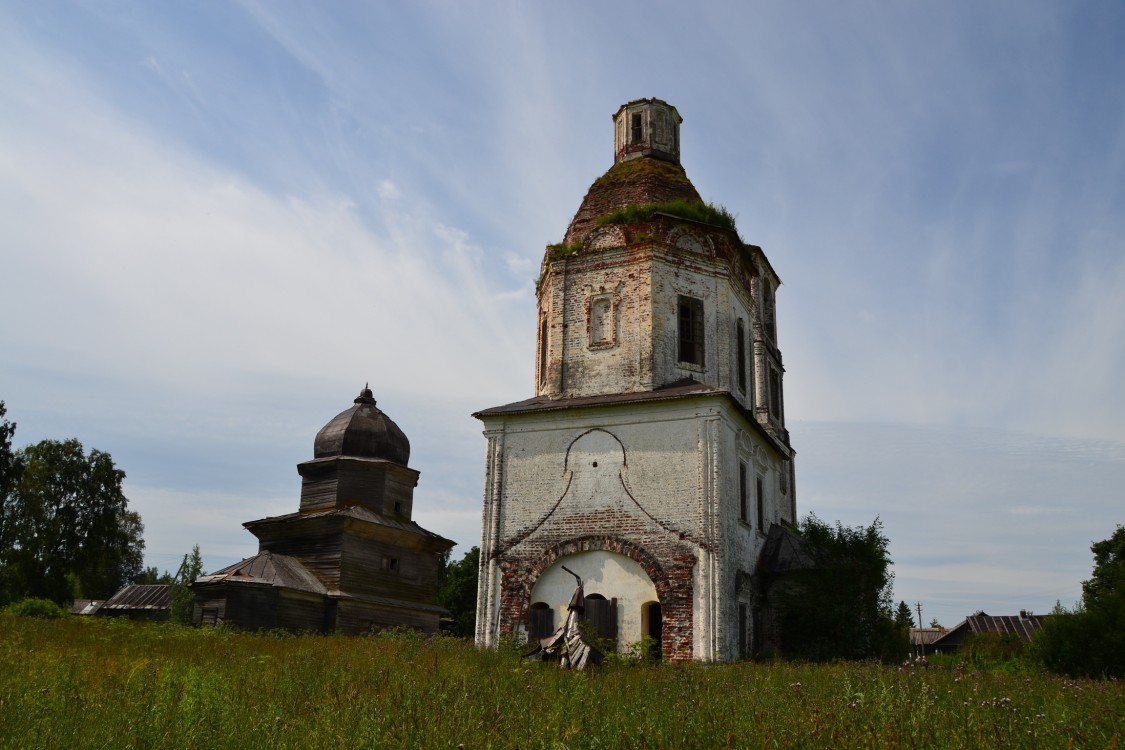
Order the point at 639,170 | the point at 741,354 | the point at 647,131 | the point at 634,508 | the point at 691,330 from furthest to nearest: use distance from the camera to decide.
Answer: the point at 647,131
the point at 639,170
the point at 741,354
the point at 691,330
the point at 634,508

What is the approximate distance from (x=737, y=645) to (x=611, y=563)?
295 centimetres

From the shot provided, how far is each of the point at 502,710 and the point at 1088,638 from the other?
13796 millimetres

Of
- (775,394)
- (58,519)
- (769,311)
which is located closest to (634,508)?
(775,394)

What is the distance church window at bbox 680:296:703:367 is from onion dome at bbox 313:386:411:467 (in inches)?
589

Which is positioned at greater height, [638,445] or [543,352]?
[543,352]

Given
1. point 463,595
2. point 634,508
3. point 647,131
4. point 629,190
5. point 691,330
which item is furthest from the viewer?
point 463,595

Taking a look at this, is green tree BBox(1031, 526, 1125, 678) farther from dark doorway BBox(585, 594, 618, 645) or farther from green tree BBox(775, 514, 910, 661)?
dark doorway BBox(585, 594, 618, 645)

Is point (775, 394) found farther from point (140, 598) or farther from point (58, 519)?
point (58, 519)

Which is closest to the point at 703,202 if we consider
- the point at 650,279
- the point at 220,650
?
the point at 650,279

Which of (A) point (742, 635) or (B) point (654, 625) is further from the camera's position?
(A) point (742, 635)

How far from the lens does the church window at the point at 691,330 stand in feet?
65.3

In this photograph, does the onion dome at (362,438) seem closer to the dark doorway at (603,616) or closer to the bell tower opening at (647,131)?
the bell tower opening at (647,131)

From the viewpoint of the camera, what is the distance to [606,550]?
1759cm

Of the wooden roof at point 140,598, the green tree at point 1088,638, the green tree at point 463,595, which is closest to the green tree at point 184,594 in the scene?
the wooden roof at point 140,598
